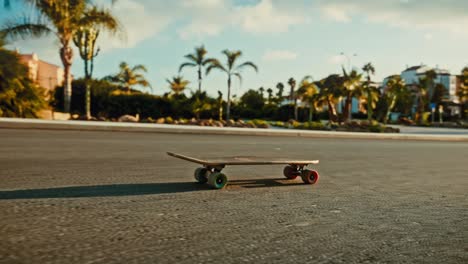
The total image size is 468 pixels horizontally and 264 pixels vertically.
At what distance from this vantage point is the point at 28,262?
99.8 inches

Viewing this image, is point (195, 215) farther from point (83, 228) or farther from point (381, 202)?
point (381, 202)

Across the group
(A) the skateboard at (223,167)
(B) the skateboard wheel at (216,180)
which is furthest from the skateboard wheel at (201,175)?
(B) the skateboard wheel at (216,180)

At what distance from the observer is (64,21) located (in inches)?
1003

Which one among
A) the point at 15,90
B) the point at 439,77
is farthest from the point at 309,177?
the point at 439,77

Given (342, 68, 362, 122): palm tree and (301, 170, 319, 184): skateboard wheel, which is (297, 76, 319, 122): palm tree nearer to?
(342, 68, 362, 122): palm tree

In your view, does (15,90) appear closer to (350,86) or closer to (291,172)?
(291,172)

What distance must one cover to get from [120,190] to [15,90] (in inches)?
863

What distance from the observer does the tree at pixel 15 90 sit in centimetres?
2302

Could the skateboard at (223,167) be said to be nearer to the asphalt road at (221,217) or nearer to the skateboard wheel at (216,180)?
the skateboard wheel at (216,180)

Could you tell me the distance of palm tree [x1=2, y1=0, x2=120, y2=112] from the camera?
24.8 metres

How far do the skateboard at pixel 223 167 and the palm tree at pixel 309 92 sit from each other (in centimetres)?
4218

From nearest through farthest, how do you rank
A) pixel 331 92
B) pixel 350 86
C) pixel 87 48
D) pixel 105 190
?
pixel 105 190
pixel 87 48
pixel 350 86
pixel 331 92

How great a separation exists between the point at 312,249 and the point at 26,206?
8.75 feet

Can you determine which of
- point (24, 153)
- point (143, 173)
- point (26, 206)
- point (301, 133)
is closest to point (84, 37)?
point (301, 133)
